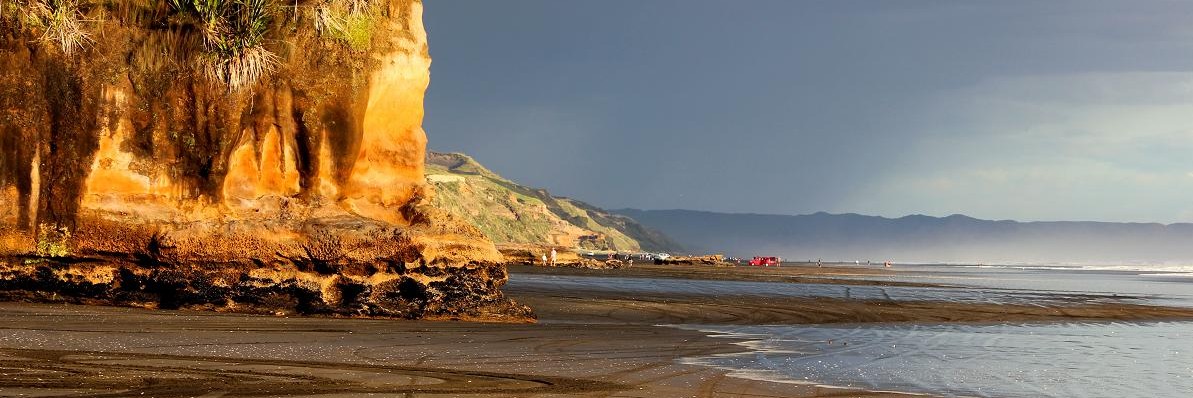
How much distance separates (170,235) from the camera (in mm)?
18438

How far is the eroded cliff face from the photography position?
18.5 metres

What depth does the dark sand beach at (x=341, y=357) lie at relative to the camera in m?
10.6

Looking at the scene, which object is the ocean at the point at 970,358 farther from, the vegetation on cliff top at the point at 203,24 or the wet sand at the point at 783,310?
the vegetation on cliff top at the point at 203,24

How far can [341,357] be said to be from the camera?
13.4m

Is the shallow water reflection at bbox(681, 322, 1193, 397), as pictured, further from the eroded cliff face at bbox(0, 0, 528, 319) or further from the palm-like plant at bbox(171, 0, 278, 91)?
the palm-like plant at bbox(171, 0, 278, 91)

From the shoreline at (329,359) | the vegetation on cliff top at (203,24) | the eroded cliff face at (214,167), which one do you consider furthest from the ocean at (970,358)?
the vegetation on cliff top at (203,24)

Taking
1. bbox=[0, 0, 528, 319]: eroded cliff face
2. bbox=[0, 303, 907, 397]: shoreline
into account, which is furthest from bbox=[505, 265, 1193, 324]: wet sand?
bbox=[0, 303, 907, 397]: shoreline

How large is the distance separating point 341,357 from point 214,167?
302 inches

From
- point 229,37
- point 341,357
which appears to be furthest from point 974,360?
point 229,37

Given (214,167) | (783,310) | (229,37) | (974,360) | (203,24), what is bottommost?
(974,360)

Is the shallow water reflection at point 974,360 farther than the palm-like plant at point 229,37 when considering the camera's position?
No

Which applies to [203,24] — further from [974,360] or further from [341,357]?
[974,360]

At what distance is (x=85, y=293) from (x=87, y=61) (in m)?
4.35

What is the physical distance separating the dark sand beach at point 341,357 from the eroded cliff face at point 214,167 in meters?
0.88
